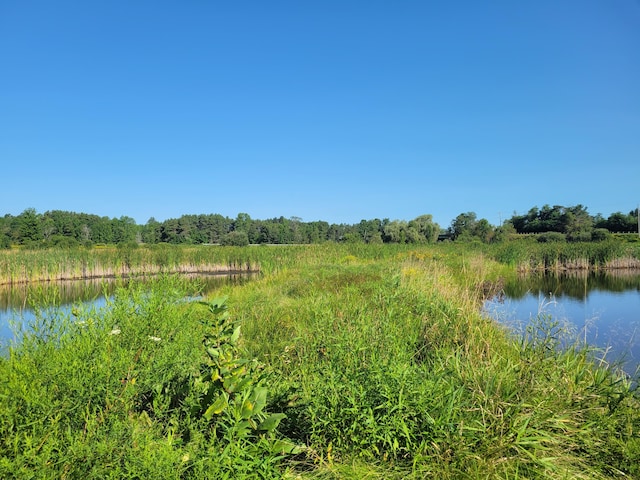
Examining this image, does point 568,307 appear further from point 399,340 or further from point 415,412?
point 415,412

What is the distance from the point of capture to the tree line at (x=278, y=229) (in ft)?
164

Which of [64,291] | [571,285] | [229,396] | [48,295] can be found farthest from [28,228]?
[229,396]

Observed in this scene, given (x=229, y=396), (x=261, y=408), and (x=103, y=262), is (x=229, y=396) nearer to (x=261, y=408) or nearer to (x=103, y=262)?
(x=261, y=408)

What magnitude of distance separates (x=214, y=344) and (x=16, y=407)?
3.53 ft

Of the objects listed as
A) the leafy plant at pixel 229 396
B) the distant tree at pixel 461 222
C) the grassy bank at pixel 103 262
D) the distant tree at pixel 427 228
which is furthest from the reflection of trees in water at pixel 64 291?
the distant tree at pixel 461 222

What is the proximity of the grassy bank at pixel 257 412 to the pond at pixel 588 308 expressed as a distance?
5.13 feet

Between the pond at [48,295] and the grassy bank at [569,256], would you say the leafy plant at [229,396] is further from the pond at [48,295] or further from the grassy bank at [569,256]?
the grassy bank at [569,256]

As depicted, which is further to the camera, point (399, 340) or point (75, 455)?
point (399, 340)

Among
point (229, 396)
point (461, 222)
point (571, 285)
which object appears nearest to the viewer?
point (229, 396)

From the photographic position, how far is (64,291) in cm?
1675

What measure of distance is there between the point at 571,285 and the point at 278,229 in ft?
237

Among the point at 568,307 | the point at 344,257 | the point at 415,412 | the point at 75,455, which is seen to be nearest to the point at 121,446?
the point at 75,455

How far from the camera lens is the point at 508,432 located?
290 centimetres

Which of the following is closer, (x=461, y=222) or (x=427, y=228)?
(x=427, y=228)
